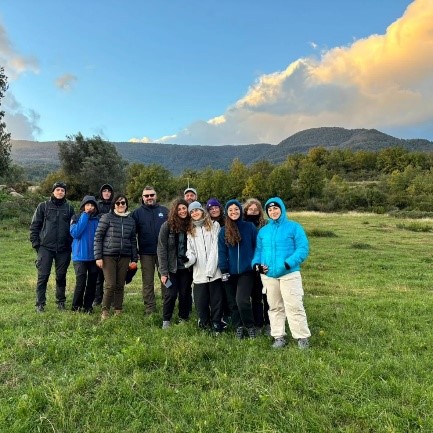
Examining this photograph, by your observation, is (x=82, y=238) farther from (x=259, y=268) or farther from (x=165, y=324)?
(x=259, y=268)

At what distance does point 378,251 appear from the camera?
21.1 meters

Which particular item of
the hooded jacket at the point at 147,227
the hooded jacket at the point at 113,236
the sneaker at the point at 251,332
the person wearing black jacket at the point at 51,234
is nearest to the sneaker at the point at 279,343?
the sneaker at the point at 251,332

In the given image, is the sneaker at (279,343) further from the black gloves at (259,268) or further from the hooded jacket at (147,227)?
the hooded jacket at (147,227)

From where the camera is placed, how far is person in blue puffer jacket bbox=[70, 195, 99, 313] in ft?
26.2

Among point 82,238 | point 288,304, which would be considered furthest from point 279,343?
point 82,238

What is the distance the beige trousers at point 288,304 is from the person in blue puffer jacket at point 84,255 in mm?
3722

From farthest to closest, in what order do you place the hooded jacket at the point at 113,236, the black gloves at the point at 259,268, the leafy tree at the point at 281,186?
the leafy tree at the point at 281,186
the hooded jacket at the point at 113,236
the black gloves at the point at 259,268

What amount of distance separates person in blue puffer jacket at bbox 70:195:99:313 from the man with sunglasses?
99cm

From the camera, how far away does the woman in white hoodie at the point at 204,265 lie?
6840mm

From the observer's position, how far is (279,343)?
6.09 meters

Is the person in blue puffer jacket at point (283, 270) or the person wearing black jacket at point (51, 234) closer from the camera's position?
the person in blue puffer jacket at point (283, 270)

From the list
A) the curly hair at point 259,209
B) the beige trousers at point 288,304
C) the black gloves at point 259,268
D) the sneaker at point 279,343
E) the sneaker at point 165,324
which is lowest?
the sneaker at point 165,324

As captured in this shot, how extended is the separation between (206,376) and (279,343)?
1.56 metres

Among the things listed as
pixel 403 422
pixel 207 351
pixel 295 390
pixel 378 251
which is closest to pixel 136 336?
pixel 207 351
